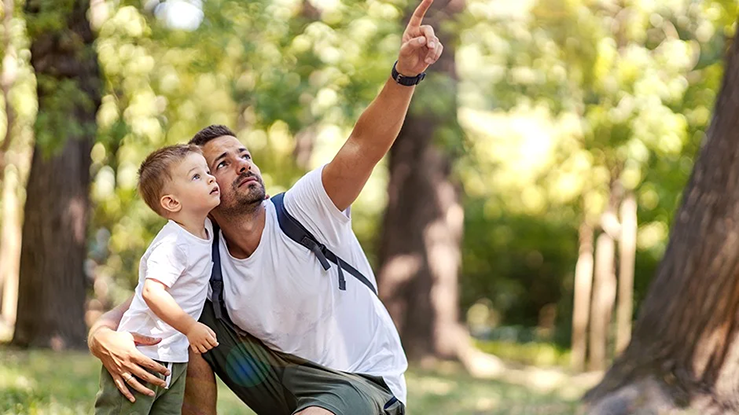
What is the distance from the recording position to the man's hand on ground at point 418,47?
3.36m

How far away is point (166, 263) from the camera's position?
3355mm

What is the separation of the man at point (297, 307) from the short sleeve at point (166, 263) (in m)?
0.28

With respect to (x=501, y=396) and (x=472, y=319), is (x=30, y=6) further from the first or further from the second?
(x=472, y=319)

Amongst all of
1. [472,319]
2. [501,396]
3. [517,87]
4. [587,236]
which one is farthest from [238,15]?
[472,319]

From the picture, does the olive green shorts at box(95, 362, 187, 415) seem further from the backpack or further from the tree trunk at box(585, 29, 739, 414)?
the tree trunk at box(585, 29, 739, 414)

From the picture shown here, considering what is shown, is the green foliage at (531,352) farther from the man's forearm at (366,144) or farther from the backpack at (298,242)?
the man's forearm at (366,144)

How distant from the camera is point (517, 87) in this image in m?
13.2

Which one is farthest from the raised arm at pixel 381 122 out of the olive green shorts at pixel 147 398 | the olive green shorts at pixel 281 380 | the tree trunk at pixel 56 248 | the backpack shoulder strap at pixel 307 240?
the tree trunk at pixel 56 248

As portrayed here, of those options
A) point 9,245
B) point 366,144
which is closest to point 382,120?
point 366,144

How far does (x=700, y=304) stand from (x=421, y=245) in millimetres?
8071

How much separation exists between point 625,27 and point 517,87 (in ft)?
6.48

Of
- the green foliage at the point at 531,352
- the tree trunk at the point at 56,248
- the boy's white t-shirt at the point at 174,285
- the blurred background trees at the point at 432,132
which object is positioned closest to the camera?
the boy's white t-shirt at the point at 174,285

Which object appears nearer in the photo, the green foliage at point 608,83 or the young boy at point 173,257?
the young boy at point 173,257

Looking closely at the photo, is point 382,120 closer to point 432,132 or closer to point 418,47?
point 418,47
